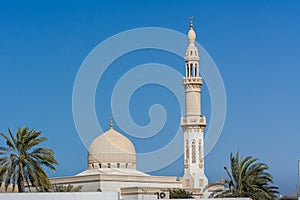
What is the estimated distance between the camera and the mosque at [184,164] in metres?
72.7

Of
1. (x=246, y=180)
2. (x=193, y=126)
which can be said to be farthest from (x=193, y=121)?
(x=246, y=180)

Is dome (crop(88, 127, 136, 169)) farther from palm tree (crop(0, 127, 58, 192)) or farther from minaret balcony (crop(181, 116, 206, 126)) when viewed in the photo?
palm tree (crop(0, 127, 58, 192))

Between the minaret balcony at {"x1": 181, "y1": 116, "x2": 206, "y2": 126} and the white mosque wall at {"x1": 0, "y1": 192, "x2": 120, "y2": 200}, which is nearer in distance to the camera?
the white mosque wall at {"x1": 0, "y1": 192, "x2": 120, "y2": 200}

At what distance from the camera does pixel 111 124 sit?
81062 mm

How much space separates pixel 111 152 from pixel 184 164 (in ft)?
25.7

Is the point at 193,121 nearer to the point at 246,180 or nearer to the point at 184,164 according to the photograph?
the point at 184,164

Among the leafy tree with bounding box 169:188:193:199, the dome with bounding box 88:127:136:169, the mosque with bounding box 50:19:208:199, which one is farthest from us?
the dome with bounding box 88:127:136:169

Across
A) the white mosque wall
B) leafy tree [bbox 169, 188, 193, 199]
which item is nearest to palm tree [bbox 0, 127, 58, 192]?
the white mosque wall

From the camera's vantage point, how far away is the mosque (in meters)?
72.7

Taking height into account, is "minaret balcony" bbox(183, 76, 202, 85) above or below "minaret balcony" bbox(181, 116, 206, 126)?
above

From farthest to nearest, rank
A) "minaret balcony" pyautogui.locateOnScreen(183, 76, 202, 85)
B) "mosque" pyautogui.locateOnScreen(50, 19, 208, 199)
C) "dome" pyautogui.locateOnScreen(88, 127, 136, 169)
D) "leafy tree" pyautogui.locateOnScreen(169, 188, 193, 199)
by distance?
"dome" pyautogui.locateOnScreen(88, 127, 136, 169) → "minaret balcony" pyautogui.locateOnScreen(183, 76, 202, 85) → "mosque" pyautogui.locateOnScreen(50, 19, 208, 199) → "leafy tree" pyautogui.locateOnScreen(169, 188, 193, 199)

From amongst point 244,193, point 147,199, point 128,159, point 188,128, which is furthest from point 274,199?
point 128,159

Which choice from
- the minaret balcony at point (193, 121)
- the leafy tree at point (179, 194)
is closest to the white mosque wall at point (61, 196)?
the leafy tree at point (179, 194)

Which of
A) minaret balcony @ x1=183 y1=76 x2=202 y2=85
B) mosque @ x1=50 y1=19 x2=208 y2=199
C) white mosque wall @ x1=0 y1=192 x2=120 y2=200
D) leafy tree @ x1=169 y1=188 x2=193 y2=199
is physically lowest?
white mosque wall @ x1=0 y1=192 x2=120 y2=200
